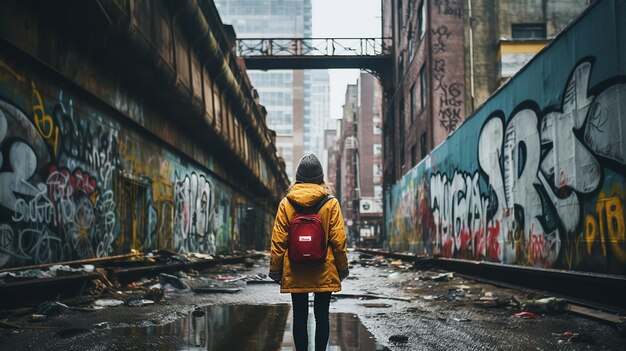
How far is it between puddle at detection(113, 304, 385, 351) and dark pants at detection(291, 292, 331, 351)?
638 millimetres

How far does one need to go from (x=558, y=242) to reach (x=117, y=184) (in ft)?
27.0

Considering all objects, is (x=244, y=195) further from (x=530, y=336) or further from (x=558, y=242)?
(x=530, y=336)

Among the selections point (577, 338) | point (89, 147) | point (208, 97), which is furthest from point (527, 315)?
point (208, 97)

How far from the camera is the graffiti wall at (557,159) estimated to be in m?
6.96

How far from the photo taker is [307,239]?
418 centimetres

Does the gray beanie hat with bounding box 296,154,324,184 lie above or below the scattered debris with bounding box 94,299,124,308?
above

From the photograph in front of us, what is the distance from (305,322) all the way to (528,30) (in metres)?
21.8

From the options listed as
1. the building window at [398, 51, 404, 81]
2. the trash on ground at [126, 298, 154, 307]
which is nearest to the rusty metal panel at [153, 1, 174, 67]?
the trash on ground at [126, 298, 154, 307]

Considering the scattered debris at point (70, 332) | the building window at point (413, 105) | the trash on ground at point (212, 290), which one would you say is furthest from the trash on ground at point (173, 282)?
the building window at point (413, 105)

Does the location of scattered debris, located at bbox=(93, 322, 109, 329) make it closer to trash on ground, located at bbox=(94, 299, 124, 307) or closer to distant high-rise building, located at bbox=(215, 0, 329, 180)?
trash on ground, located at bbox=(94, 299, 124, 307)

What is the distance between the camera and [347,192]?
324 ft

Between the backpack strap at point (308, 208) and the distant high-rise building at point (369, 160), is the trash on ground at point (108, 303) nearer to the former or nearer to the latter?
the backpack strap at point (308, 208)

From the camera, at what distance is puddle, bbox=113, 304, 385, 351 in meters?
5.02

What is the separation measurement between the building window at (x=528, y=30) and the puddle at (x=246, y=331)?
19.1 metres
